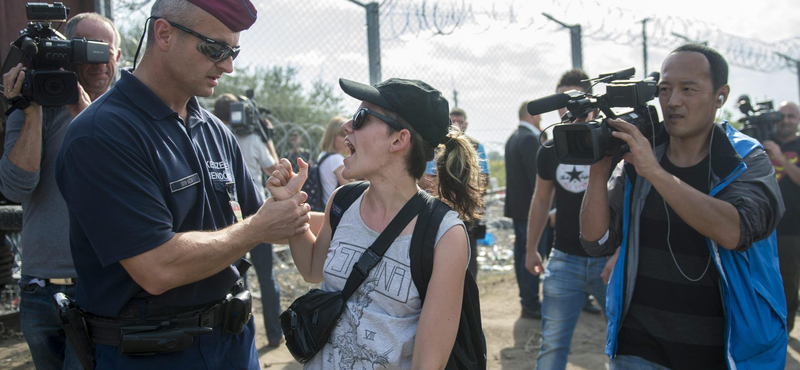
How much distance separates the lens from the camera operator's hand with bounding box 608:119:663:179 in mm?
2205

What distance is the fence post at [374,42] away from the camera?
526cm

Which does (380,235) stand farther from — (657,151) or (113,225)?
(657,151)

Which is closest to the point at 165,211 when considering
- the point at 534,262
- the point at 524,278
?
the point at 534,262

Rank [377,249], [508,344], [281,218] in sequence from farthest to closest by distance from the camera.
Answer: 1. [508,344]
2. [281,218]
3. [377,249]

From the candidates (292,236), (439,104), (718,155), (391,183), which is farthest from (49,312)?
(718,155)

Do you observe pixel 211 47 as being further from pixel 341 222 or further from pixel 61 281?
pixel 61 281

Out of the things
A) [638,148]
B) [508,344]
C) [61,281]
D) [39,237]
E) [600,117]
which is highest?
[600,117]

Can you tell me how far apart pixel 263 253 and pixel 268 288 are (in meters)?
0.33

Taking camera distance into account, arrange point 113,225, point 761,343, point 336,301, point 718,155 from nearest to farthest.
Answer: point 113,225 < point 336,301 < point 761,343 < point 718,155

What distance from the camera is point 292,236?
6.64 ft

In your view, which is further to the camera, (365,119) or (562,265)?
(562,265)

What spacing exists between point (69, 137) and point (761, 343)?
2502mm

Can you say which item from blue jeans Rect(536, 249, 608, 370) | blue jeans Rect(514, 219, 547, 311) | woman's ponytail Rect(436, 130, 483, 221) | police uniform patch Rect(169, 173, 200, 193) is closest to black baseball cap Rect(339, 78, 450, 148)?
woman's ponytail Rect(436, 130, 483, 221)

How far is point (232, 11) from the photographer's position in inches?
78.3
